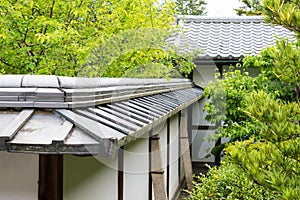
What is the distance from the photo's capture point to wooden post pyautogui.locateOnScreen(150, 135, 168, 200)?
553 cm

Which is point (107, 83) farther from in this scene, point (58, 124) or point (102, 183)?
point (58, 124)

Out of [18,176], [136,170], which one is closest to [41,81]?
[18,176]

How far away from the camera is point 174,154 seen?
30.6 ft

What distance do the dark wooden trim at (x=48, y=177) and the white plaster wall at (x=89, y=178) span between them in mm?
238

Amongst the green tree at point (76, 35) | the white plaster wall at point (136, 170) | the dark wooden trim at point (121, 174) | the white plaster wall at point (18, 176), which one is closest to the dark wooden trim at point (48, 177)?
the white plaster wall at point (18, 176)

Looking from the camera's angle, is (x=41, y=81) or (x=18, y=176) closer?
(x=18, y=176)

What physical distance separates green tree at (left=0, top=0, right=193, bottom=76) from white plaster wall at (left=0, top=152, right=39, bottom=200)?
11.5 feet

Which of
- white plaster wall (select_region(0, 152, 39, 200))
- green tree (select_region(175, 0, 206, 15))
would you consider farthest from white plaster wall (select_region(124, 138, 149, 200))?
green tree (select_region(175, 0, 206, 15))

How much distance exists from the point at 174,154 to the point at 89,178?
6.06m

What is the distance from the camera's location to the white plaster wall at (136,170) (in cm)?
474

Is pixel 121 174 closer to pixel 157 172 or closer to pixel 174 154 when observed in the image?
pixel 157 172

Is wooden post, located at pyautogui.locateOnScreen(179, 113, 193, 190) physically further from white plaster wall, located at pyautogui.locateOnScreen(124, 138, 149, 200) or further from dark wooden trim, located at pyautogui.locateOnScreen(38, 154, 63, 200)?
dark wooden trim, located at pyautogui.locateOnScreen(38, 154, 63, 200)

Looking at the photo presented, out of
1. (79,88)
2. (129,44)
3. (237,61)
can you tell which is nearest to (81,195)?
(79,88)

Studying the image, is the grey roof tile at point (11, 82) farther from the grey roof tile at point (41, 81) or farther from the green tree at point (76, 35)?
the green tree at point (76, 35)
